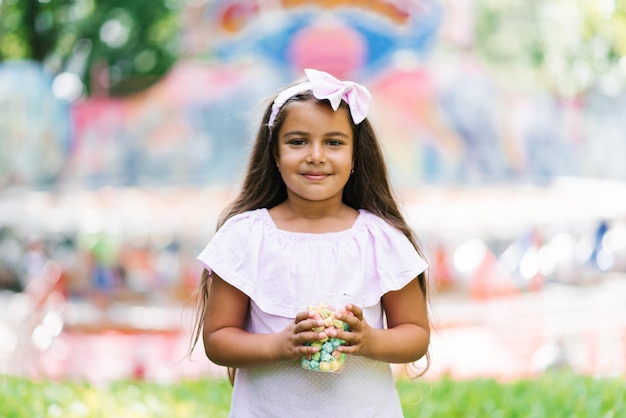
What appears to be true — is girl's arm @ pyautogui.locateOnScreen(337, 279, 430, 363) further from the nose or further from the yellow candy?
the nose

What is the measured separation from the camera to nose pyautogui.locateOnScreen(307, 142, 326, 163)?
96.5 inches

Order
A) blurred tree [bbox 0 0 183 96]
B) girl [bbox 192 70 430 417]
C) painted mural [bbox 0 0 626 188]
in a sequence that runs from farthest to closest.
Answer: blurred tree [bbox 0 0 183 96] < painted mural [bbox 0 0 626 188] < girl [bbox 192 70 430 417]

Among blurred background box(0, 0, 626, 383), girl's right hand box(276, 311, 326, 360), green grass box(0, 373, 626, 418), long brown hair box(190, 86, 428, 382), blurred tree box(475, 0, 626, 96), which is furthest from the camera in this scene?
blurred tree box(475, 0, 626, 96)

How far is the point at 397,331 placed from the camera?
2449 mm

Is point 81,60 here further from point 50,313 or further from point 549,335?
point 549,335

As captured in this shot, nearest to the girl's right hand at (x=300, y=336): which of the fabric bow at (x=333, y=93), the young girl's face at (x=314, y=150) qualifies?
the young girl's face at (x=314, y=150)

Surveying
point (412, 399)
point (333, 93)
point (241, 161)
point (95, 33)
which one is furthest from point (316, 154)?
point (95, 33)

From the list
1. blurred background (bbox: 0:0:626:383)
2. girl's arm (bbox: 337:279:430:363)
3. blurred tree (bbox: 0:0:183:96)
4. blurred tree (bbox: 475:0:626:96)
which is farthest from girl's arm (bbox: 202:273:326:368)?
blurred tree (bbox: 0:0:183:96)

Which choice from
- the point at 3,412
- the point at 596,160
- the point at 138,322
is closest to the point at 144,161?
the point at 138,322

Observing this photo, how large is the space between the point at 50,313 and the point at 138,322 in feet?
2.80

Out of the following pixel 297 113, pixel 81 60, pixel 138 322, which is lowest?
pixel 138 322

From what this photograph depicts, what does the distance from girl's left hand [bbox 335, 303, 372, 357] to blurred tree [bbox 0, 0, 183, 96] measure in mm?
19241

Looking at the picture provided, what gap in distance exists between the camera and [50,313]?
9.65 metres

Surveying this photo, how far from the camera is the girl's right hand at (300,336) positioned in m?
2.19
